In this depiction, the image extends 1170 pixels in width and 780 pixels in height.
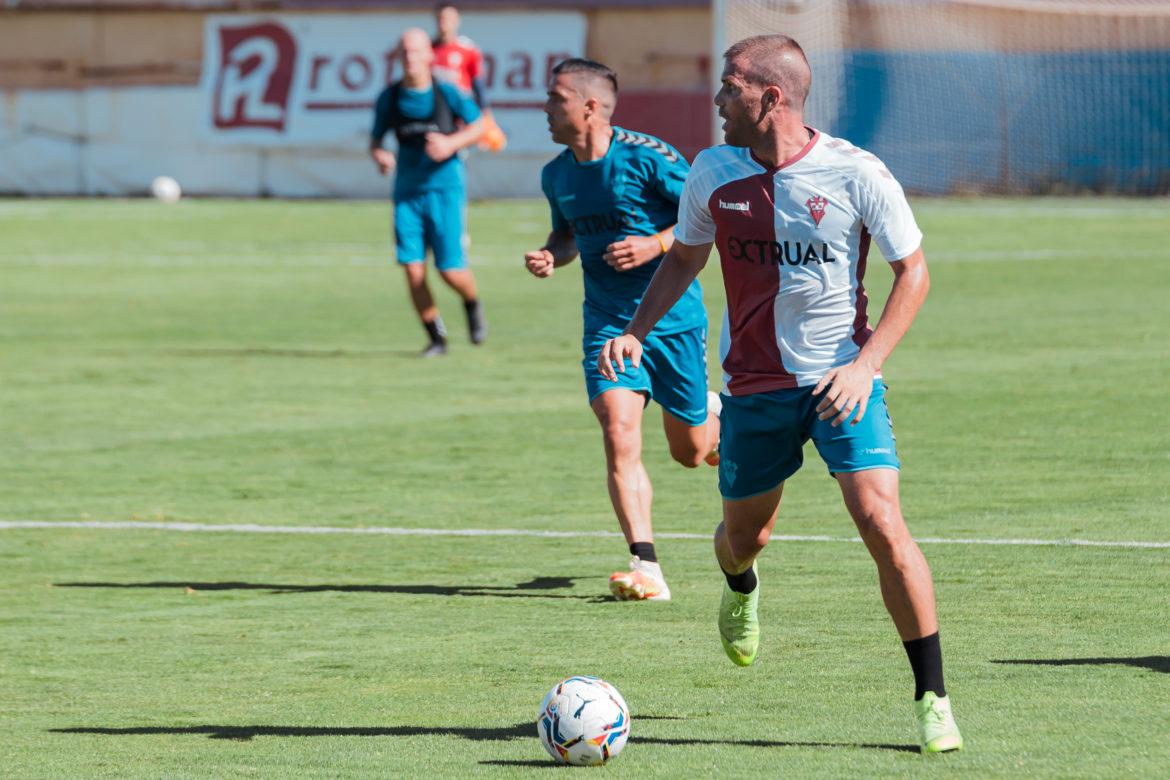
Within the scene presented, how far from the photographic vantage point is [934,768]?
554 centimetres

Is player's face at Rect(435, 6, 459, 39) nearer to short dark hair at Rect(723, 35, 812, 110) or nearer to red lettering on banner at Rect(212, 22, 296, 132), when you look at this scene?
short dark hair at Rect(723, 35, 812, 110)

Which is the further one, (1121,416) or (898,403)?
(898,403)

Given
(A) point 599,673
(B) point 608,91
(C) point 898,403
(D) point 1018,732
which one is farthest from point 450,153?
(D) point 1018,732

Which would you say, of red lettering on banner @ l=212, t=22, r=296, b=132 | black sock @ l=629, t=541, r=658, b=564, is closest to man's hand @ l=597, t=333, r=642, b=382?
black sock @ l=629, t=541, r=658, b=564

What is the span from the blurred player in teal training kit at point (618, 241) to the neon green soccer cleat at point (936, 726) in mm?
2879

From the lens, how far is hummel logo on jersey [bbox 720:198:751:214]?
6.21 metres

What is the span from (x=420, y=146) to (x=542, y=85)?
19.4 meters

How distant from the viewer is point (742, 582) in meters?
6.85

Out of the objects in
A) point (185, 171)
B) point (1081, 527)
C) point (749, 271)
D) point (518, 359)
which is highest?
point (749, 271)

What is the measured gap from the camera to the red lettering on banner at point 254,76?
36938 mm

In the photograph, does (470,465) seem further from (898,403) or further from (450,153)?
(450,153)

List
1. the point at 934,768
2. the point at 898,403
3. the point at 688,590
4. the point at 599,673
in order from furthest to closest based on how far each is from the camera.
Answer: the point at 898,403, the point at 688,590, the point at 599,673, the point at 934,768

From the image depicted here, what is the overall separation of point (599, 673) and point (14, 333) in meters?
13.0

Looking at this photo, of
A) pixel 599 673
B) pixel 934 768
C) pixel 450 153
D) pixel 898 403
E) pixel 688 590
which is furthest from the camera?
pixel 450 153
